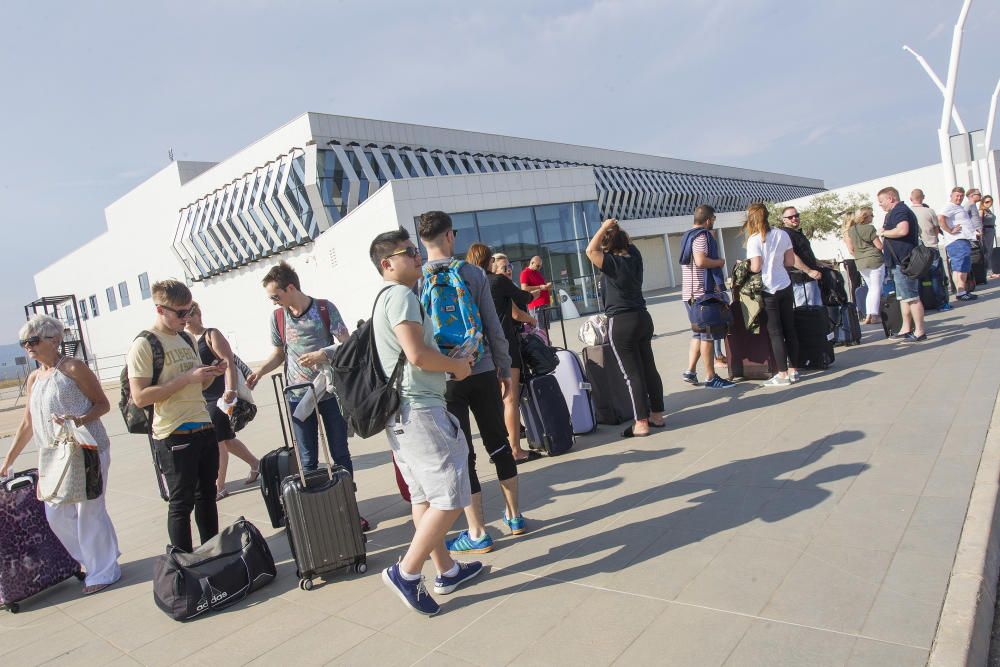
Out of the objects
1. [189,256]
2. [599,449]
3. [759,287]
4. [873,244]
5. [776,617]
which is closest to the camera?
[776,617]

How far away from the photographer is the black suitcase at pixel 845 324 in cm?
813

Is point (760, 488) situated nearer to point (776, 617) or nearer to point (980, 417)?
point (776, 617)

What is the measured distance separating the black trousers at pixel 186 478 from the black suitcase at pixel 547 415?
2.52 m

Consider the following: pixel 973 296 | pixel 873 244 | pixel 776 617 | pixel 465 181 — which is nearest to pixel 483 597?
pixel 776 617

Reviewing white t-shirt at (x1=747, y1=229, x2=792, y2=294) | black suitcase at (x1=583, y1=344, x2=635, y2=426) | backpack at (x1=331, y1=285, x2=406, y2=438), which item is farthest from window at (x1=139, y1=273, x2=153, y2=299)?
backpack at (x1=331, y1=285, x2=406, y2=438)

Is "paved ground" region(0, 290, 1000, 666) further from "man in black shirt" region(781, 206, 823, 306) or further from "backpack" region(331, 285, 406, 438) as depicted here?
"man in black shirt" region(781, 206, 823, 306)

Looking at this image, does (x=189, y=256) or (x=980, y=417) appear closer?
(x=980, y=417)

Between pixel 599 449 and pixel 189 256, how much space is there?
118 feet

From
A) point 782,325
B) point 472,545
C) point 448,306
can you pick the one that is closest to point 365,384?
point 448,306

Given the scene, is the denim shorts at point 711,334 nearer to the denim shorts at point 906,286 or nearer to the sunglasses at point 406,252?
the denim shorts at point 906,286

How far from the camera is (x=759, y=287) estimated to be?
6625 mm

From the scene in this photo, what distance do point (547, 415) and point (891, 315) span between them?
5.83 meters

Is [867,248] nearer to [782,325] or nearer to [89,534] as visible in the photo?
[782,325]

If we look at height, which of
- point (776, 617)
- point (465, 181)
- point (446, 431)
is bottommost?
point (776, 617)
